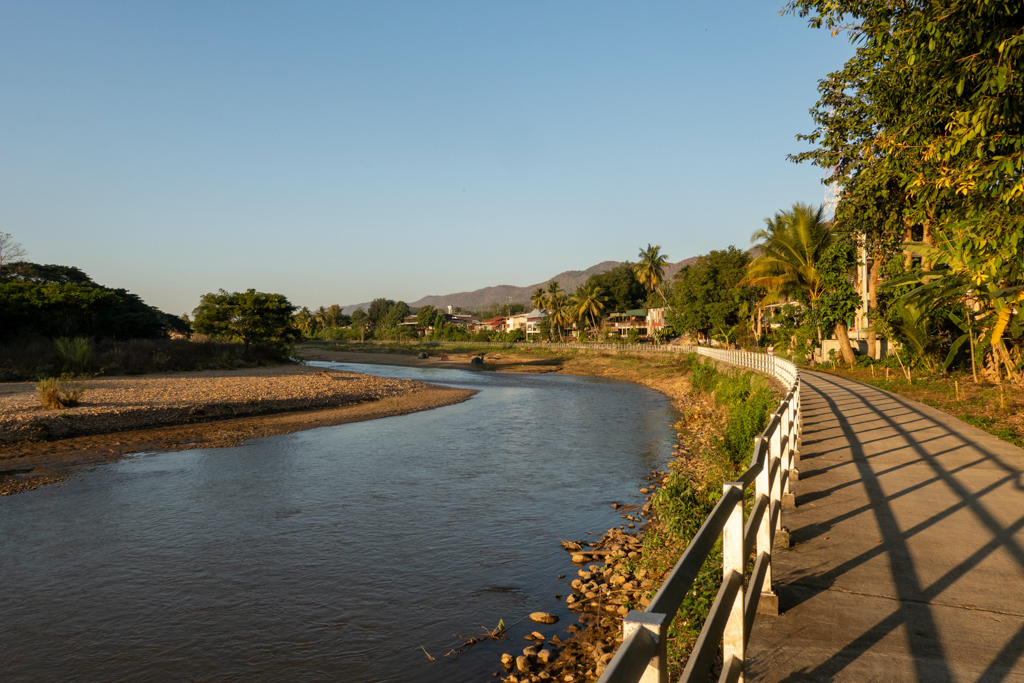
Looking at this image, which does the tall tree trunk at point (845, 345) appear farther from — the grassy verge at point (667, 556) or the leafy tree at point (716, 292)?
the leafy tree at point (716, 292)

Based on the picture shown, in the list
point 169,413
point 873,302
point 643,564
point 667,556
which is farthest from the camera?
point 873,302

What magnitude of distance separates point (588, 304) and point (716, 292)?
36.8 meters

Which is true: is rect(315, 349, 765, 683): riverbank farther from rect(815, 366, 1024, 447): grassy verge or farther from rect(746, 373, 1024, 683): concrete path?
rect(815, 366, 1024, 447): grassy verge

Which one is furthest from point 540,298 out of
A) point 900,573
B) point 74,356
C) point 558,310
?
point 900,573

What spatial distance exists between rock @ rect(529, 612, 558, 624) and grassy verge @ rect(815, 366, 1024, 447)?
957cm

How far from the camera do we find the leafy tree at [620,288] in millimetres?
116000

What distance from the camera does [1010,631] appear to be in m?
4.18

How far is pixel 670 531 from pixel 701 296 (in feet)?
191

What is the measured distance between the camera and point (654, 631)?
→ 66.9 inches

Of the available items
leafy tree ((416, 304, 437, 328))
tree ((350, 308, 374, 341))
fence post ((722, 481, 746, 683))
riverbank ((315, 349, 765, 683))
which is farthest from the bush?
tree ((350, 308, 374, 341))

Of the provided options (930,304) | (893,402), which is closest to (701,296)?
(893,402)

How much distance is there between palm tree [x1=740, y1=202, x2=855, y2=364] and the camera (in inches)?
1448

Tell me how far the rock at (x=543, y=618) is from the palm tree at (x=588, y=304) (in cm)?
8952

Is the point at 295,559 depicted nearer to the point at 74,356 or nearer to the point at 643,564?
the point at 643,564
